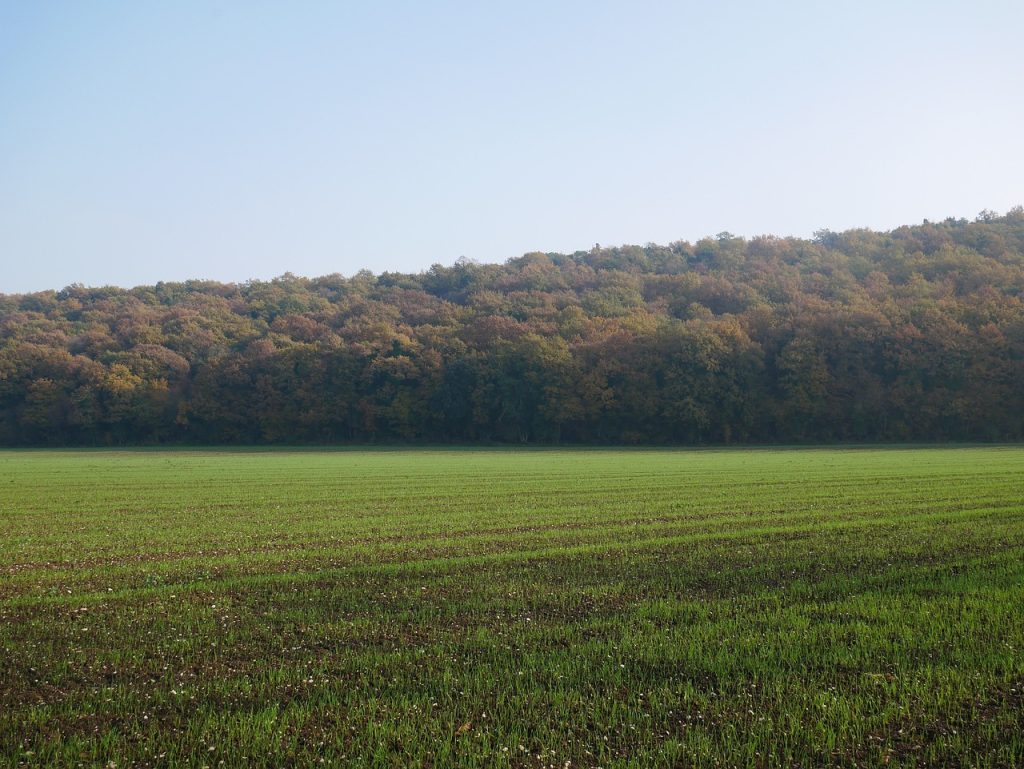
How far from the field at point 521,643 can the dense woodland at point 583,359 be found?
249 ft

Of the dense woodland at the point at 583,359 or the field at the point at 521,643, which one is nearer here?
the field at the point at 521,643

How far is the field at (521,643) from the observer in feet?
21.4

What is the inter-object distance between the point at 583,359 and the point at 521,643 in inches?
3690

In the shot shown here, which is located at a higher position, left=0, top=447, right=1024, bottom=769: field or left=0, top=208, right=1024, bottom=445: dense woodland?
left=0, top=208, right=1024, bottom=445: dense woodland

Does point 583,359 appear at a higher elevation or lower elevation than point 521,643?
higher

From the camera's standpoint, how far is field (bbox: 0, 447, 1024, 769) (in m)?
6.51

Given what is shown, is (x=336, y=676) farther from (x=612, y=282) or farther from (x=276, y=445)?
(x=612, y=282)

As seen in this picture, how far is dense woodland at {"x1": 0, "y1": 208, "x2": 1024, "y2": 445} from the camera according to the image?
91.5 meters

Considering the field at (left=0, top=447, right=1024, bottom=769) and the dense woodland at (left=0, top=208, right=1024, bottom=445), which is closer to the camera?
the field at (left=0, top=447, right=1024, bottom=769)

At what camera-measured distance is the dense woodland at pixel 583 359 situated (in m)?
91.5

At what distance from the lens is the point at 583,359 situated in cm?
10238

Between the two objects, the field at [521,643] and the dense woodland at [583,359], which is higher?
the dense woodland at [583,359]

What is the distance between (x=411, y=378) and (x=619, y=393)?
2701 cm

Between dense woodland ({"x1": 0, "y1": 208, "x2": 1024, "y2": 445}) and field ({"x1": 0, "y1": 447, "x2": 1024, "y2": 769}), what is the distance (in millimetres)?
75875
